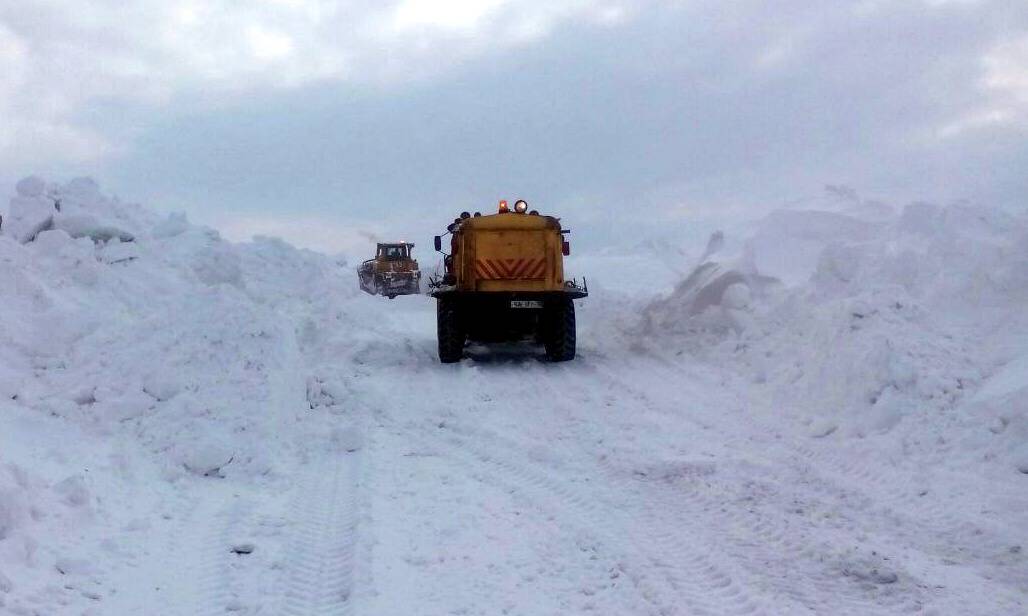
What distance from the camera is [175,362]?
7707 millimetres

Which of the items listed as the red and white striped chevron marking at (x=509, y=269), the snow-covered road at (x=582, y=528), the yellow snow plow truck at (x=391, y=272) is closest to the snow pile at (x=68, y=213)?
the red and white striped chevron marking at (x=509, y=269)

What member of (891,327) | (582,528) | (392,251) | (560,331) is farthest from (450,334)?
(392,251)

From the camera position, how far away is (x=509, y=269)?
13.3 metres

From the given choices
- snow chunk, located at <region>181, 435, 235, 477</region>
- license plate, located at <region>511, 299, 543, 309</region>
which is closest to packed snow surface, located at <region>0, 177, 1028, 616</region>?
snow chunk, located at <region>181, 435, 235, 477</region>

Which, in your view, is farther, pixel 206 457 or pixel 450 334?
pixel 450 334

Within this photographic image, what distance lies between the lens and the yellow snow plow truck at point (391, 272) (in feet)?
96.9

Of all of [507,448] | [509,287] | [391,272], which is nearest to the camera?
[507,448]

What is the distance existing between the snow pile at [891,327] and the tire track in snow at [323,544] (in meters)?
4.34

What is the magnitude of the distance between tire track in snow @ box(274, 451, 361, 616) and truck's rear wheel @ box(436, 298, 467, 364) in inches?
224

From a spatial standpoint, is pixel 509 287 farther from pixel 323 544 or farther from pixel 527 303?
pixel 323 544

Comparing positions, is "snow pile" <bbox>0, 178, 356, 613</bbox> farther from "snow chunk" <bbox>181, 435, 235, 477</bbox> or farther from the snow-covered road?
the snow-covered road

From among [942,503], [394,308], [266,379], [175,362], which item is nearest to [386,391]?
[266,379]

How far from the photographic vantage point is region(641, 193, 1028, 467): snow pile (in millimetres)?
7480

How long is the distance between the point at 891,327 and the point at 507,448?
4.55 meters
